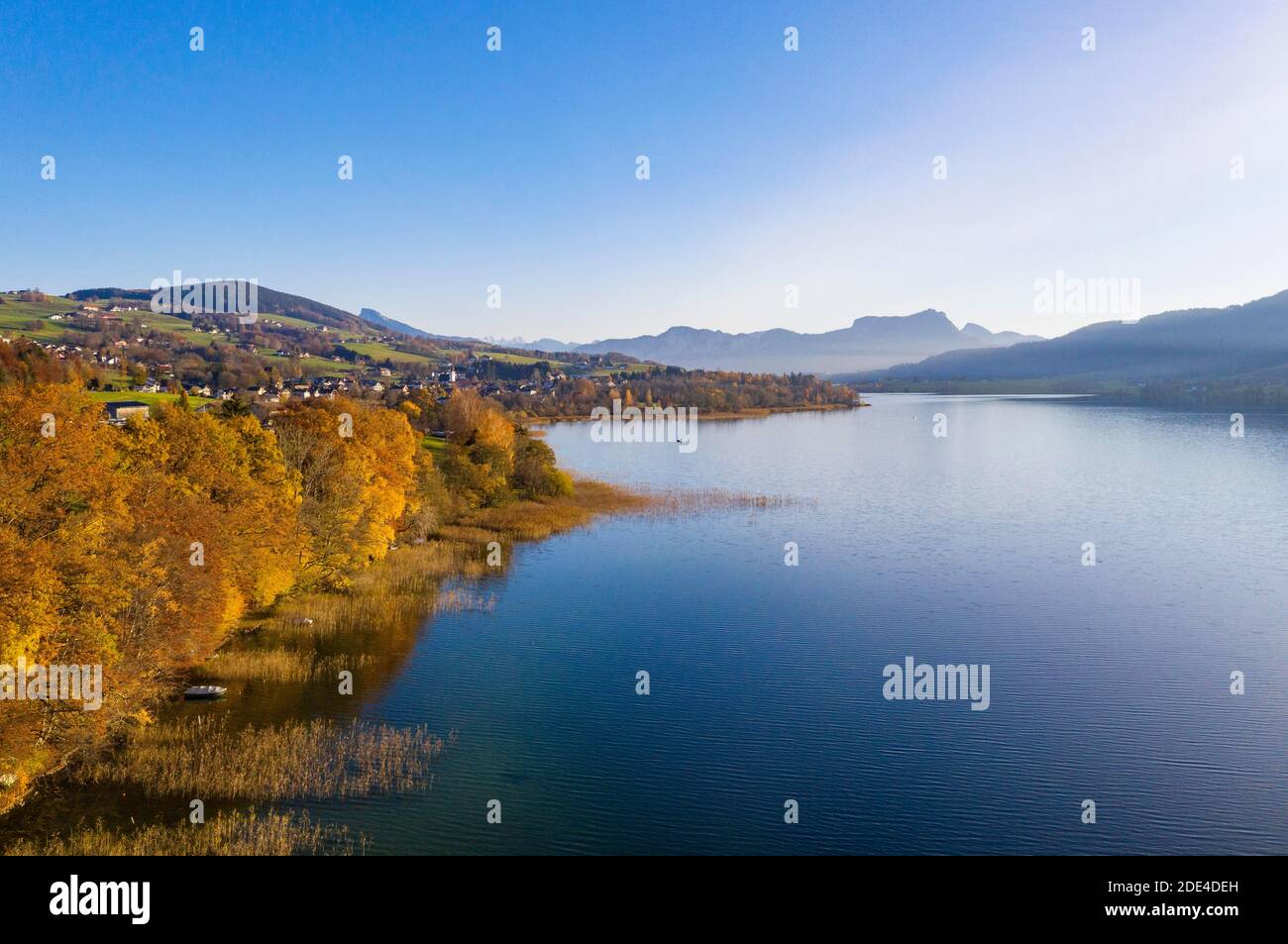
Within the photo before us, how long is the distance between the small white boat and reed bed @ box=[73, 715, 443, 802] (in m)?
2.13

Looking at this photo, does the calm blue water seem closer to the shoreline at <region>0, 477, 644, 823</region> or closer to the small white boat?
the shoreline at <region>0, 477, 644, 823</region>

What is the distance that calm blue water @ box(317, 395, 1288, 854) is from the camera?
1955 centimetres

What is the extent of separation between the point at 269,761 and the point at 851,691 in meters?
19.0

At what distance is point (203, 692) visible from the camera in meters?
27.3

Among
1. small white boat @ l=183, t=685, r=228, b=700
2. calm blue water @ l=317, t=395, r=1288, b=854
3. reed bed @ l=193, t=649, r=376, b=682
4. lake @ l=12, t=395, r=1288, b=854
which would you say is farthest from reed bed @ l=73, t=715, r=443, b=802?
reed bed @ l=193, t=649, r=376, b=682

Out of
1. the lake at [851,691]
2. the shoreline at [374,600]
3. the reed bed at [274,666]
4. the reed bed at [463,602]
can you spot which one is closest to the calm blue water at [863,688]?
the lake at [851,691]

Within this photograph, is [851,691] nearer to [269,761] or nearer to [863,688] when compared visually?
[863,688]

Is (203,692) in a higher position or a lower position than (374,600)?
lower

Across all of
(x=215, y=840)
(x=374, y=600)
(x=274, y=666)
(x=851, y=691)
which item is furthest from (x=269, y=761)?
(x=851, y=691)

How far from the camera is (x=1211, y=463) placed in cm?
8056

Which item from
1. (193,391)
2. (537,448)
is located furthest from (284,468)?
(193,391)

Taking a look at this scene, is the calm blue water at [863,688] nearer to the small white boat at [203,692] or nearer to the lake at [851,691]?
the lake at [851,691]
